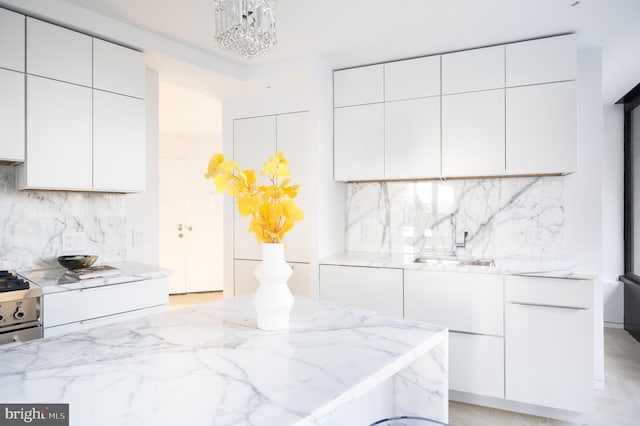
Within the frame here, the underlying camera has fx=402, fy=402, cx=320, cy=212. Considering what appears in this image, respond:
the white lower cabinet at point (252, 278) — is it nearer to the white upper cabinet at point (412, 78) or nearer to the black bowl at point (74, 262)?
the black bowl at point (74, 262)

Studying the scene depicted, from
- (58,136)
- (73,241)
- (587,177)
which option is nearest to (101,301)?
(73,241)

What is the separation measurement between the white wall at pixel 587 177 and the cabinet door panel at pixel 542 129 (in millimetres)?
316

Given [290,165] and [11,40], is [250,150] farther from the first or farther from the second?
[11,40]

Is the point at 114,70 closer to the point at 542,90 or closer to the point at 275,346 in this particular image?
the point at 275,346

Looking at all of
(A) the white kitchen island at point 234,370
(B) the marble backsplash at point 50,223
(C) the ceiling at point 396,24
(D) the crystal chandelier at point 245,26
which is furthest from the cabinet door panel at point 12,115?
(A) the white kitchen island at point 234,370

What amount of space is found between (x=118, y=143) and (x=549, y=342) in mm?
3086

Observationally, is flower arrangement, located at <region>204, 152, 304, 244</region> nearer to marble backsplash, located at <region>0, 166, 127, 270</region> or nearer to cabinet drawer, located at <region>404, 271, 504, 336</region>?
cabinet drawer, located at <region>404, 271, 504, 336</region>

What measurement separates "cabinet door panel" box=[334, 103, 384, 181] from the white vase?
222cm

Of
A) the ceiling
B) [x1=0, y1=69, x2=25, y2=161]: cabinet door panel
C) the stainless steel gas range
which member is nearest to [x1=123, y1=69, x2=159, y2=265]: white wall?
the ceiling

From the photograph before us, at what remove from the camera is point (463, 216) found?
3365mm

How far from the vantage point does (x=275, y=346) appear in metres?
1.20


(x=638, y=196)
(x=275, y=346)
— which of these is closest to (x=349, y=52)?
(x=275, y=346)

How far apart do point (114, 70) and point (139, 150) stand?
546mm

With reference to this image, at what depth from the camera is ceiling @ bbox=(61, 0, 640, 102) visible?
2.46 meters
